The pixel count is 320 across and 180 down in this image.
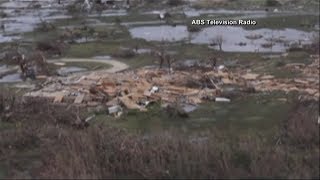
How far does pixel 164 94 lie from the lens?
15.2 meters

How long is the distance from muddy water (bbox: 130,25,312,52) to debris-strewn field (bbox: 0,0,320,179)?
0.08 meters

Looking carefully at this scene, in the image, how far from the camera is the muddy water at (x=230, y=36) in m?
21.7

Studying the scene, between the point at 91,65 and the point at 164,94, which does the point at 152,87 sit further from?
the point at 91,65

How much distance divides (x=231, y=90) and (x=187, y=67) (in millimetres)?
3983

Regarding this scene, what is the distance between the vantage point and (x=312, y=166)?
8.38 meters

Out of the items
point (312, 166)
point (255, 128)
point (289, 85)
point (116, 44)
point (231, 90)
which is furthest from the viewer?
point (116, 44)

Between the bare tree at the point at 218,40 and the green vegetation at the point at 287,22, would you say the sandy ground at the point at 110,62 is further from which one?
the green vegetation at the point at 287,22

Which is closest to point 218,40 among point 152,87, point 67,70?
point 67,70

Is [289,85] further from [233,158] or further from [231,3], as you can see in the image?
[231,3]

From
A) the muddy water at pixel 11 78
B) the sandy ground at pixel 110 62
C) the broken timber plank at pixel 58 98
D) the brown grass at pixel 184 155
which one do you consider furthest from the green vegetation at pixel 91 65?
the brown grass at pixel 184 155

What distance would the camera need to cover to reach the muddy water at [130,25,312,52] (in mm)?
21688

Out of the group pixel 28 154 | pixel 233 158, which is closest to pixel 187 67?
pixel 28 154

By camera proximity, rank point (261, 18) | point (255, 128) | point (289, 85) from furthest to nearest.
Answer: point (261, 18), point (289, 85), point (255, 128)

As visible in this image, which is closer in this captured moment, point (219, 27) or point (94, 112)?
point (94, 112)
